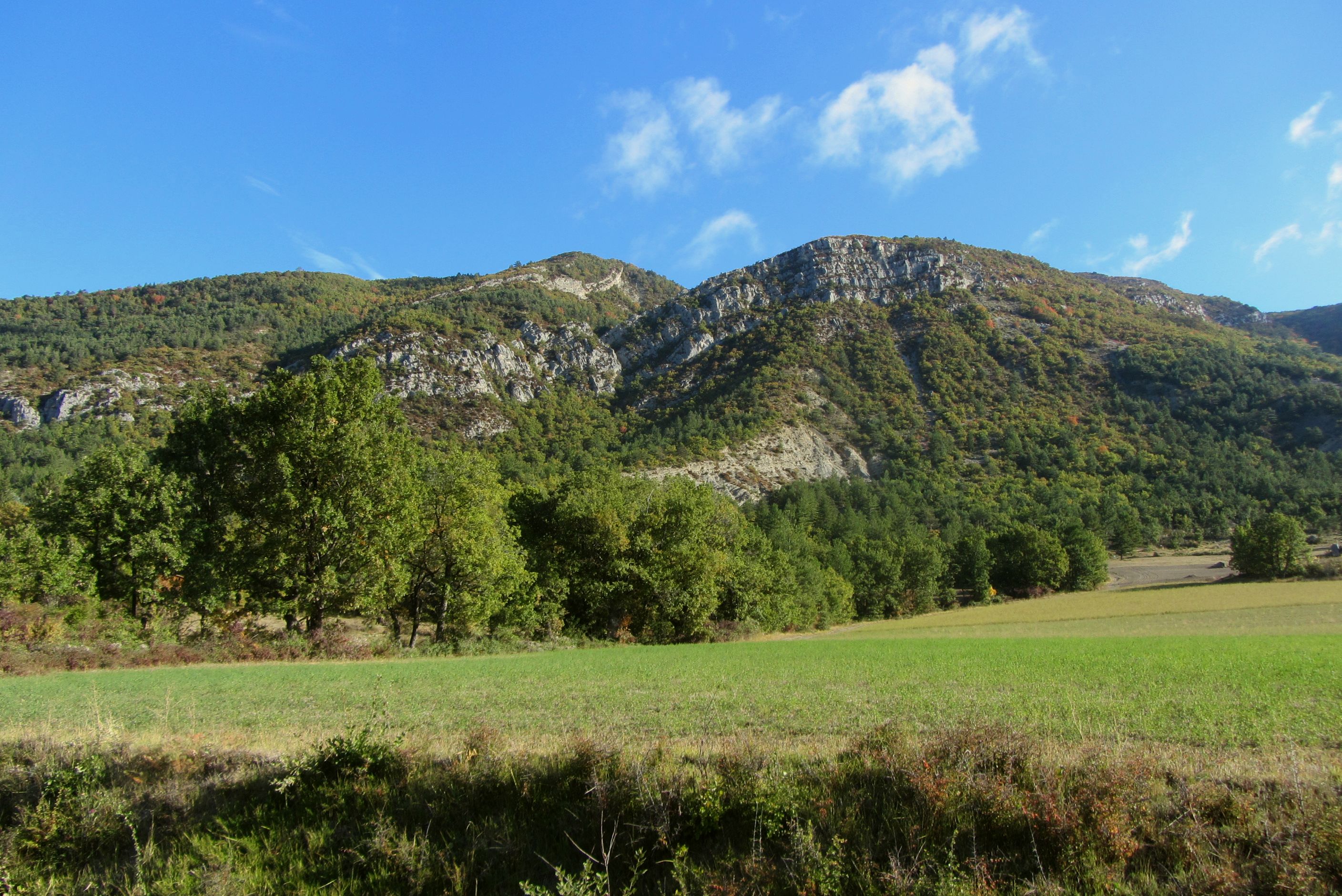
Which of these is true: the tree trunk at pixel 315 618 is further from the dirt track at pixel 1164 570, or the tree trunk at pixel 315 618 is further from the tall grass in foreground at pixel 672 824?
the dirt track at pixel 1164 570

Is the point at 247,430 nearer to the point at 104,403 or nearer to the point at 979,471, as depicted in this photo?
the point at 104,403

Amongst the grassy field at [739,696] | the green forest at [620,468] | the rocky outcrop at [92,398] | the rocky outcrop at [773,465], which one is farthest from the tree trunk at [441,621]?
the rocky outcrop at [92,398]

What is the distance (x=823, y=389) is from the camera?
530 feet

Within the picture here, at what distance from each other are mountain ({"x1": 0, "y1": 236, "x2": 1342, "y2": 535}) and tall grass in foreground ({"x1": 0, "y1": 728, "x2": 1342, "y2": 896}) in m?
97.4

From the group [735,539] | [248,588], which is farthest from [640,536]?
[248,588]

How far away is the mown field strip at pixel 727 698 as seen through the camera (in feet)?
31.9

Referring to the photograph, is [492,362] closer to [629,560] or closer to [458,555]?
[629,560]

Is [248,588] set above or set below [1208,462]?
below

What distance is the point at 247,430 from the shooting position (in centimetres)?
2834

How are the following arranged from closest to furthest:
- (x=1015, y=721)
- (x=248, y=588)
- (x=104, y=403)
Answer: (x=1015, y=721) → (x=248, y=588) → (x=104, y=403)

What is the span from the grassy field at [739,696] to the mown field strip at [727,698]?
0.25ft

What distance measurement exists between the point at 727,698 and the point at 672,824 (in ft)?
28.2

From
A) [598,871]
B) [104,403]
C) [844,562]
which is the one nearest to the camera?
[598,871]

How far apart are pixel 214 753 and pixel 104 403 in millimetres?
154459
